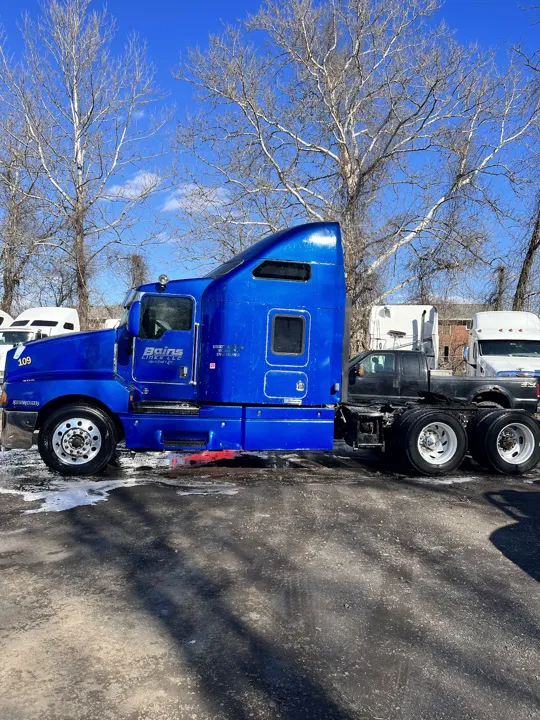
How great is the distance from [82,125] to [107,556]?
24.8 meters

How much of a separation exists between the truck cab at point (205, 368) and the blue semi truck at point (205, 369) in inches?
0.6

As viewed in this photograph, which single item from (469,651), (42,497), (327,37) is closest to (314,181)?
(327,37)

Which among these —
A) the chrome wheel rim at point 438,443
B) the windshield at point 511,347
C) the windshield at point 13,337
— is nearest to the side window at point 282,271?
the chrome wheel rim at point 438,443

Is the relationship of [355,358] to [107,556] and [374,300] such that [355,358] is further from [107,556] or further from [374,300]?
[374,300]

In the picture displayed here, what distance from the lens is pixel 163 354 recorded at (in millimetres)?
8148

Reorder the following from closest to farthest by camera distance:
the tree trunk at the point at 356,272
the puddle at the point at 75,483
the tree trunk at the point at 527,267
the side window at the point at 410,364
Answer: the puddle at the point at 75,483
the side window at the point at 410,364
the tree trunk at the point at 356,272
the tree trunk at the point at 527,267

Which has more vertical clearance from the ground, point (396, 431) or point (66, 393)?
point (66, 393)

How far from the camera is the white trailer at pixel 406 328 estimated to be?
18.8m

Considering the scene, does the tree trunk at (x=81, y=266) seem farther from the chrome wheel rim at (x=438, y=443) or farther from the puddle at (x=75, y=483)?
the chrome wheel rim at (x=438, y=443)

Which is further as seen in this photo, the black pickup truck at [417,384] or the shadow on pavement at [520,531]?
the black pickup truck at [417,384]

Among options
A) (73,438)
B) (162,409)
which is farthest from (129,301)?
(73,438)

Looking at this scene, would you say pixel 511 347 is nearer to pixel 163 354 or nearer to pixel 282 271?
pixel 282 271

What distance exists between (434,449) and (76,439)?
17.8 ft

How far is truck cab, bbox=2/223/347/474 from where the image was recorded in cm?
789
